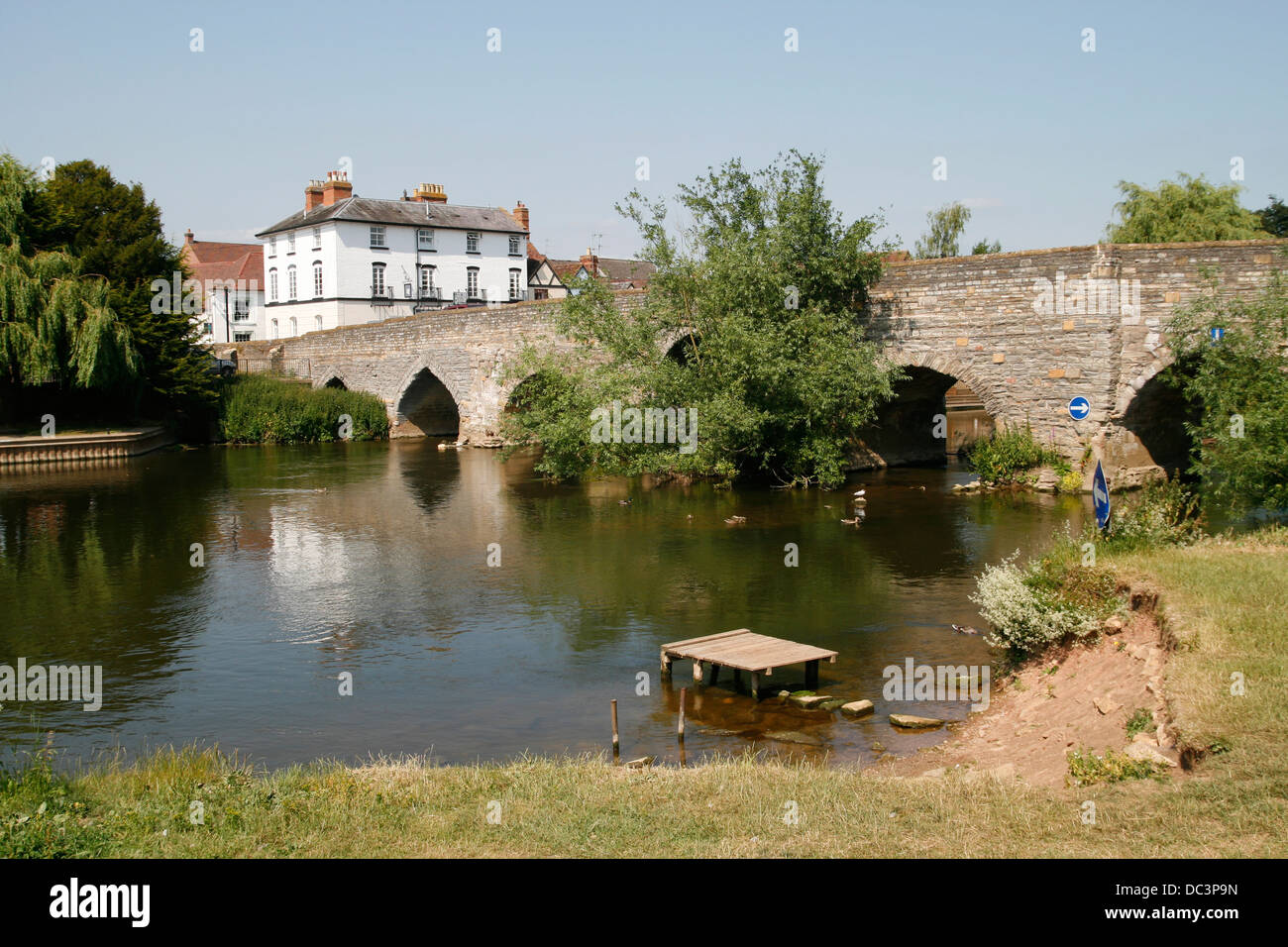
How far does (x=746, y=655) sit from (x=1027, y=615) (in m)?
3.06

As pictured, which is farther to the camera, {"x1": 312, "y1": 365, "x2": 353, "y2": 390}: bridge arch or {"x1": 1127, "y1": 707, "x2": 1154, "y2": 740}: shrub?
{"x1": 312, "y1": 365, "x2": 353, "y2": 390}: bridge arch

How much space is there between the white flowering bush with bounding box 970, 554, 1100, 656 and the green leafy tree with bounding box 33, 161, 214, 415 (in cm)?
3384

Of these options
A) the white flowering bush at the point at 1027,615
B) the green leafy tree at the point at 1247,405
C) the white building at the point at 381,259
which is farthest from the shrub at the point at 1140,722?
the white building at the point at 381,259

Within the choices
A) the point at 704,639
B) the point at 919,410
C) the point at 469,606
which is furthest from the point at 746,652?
the point at 919,410

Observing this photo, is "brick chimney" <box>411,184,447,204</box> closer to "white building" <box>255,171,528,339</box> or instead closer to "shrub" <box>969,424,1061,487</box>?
"white building" <box>255,171,528,339</box>

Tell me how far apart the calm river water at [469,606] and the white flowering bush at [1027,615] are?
0.94 m

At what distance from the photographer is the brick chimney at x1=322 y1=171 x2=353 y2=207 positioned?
5425cm

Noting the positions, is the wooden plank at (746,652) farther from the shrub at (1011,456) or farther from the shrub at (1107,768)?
the shrub at (1011,456)

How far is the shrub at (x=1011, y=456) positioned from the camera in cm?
2459

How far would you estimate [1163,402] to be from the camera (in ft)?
78.4

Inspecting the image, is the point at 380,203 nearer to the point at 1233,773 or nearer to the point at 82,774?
the point at 82,774

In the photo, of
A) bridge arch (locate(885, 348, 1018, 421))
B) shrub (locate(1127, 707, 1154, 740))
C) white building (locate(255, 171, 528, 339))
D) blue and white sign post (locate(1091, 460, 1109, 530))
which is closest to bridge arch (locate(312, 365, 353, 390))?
white building (locate(255, 171, 528, 339))
